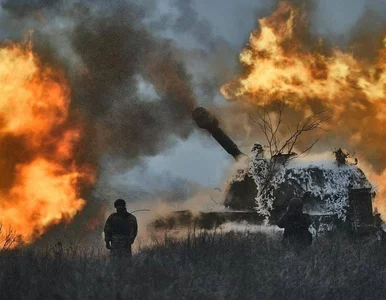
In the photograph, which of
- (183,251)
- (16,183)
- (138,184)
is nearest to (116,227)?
(183,251)

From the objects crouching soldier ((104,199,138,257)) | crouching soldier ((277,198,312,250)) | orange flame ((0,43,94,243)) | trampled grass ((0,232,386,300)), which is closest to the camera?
trampled grass ((0,232,386,300))

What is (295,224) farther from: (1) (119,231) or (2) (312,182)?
(2) (312,182)

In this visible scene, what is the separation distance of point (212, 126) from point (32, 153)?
589cm

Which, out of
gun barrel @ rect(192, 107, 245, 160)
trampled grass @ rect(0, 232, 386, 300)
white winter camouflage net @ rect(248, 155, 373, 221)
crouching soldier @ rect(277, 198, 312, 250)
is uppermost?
gun barrel @ rect(192, 107, 245, 160)

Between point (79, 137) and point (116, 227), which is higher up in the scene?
point (79, 137)

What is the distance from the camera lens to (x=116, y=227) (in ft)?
35.8

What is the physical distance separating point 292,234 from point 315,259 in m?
2.37

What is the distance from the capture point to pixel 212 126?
19328mm

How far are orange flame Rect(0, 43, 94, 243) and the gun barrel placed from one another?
431 centimetres

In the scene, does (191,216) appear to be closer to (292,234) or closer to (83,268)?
(292,234)

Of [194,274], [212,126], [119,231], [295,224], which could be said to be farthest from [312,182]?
[194,274]

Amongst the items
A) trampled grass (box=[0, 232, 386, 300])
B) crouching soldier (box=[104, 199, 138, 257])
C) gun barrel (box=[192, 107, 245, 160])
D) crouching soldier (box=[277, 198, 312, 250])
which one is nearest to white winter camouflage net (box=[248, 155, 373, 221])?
gun barrel (box=[192, 107, 245, 160])

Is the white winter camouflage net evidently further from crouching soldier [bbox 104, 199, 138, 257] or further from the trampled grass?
crouching soldier [bbox 104, 199, 138, 257]

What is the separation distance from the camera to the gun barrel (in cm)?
1912
